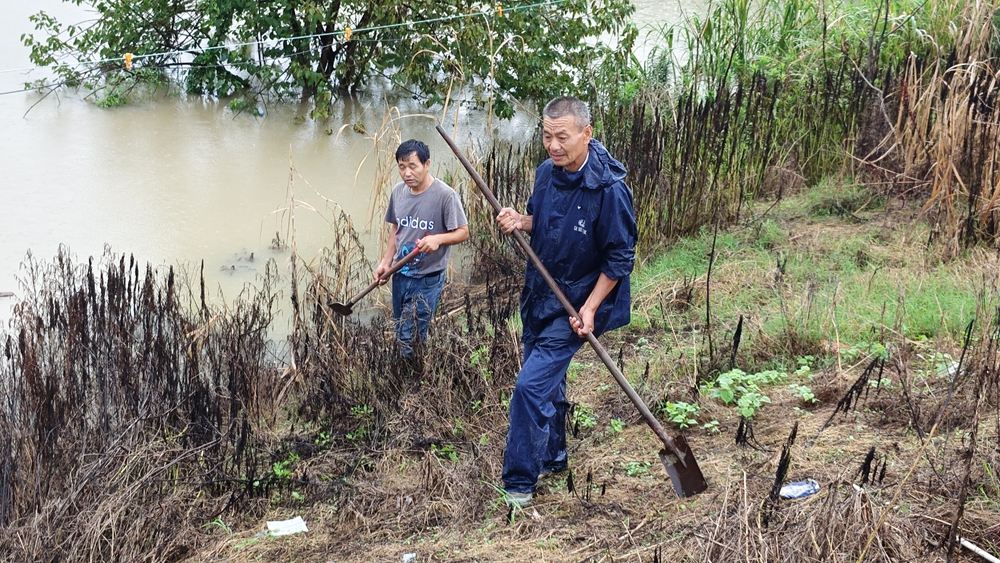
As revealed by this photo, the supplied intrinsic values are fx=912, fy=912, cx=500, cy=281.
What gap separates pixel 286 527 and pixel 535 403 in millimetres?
1151

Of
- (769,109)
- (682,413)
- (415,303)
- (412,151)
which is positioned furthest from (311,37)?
(682,413)

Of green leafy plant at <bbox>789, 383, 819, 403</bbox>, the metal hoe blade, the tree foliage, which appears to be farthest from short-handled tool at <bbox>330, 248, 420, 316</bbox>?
the tree foliage

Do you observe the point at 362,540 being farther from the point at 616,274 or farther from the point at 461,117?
the point at 461,117

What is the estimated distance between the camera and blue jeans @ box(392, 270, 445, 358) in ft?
15.8

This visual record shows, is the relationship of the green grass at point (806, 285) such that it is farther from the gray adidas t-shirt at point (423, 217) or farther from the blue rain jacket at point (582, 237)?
the blue rain jacket at point (582, 237)

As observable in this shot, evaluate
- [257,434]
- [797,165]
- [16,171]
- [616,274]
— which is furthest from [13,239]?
[797,165]

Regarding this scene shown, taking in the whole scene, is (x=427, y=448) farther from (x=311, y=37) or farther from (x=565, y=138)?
(x=311, y=37)

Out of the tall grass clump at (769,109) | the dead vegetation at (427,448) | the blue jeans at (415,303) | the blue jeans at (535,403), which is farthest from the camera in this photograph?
the tall grass clump at (769,109)

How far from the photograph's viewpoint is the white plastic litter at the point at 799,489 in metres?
3.28

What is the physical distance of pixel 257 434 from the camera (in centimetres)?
432

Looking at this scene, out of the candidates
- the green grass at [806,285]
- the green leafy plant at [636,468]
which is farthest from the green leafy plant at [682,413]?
the green grass at [806,285]

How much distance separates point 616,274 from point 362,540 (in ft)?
4.54

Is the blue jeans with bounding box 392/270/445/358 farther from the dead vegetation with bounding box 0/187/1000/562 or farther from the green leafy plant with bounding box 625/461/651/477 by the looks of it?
the green leafy plant with bounding box 625/461/651/477

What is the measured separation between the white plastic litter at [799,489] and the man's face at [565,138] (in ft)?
4.65
